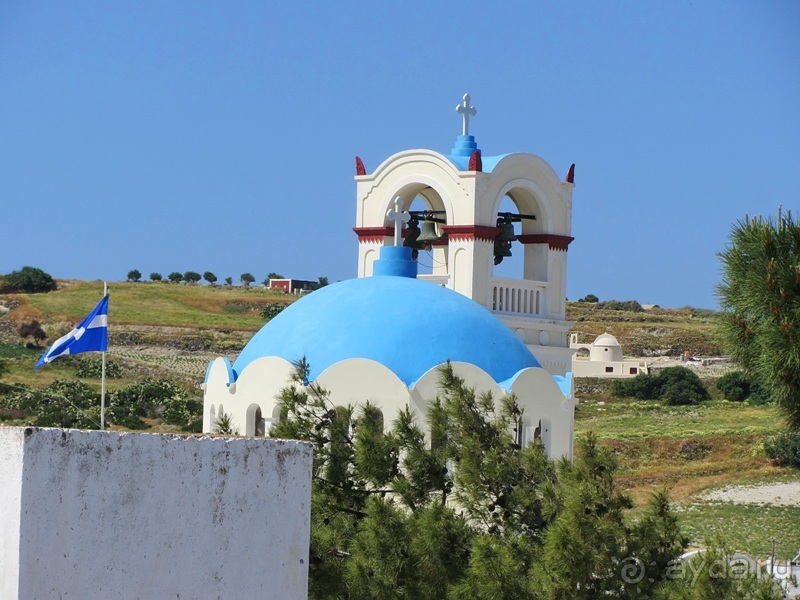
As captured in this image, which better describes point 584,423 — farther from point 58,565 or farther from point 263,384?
point 58,565

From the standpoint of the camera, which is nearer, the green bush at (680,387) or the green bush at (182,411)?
the green bush at (182,411)

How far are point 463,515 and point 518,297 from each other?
10.8m

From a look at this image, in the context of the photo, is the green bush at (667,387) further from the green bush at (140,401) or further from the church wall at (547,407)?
the church wall at (547,407)

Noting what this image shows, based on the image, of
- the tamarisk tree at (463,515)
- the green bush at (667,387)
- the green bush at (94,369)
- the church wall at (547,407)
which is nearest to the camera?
the tamarisk tree at (463,515)

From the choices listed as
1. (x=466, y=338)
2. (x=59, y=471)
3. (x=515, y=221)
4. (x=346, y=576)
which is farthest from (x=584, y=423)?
(x=59, y=471)

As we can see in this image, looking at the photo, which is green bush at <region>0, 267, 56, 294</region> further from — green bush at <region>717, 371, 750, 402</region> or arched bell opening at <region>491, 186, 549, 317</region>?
arched bell opening at <region>491, 186, 549, 317</region>

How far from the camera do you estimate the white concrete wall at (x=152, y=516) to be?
298 inches

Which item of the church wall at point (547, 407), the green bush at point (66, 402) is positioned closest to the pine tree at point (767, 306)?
the church wall at point (547, 407)

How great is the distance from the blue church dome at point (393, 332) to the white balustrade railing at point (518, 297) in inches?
213

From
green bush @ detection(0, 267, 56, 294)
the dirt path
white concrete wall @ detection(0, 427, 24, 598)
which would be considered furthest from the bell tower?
green bush @ detection(0, 267, 56, 294)

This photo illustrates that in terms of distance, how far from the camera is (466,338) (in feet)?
50.6

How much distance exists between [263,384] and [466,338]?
2.35m

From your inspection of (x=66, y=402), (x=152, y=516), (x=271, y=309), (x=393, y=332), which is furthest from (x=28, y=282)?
(x=152, y=516)

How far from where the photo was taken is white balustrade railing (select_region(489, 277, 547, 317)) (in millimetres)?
21891
